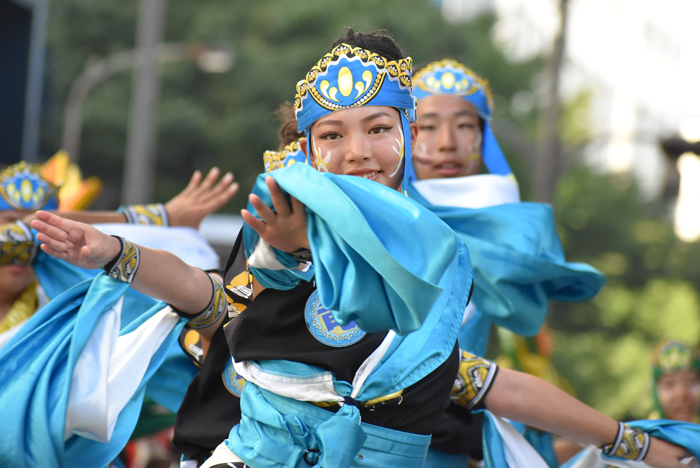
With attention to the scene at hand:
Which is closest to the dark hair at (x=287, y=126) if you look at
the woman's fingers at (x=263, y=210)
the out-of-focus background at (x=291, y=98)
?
the woman's fingers at (x=263, y=210)

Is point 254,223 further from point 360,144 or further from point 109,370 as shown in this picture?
point 109,370

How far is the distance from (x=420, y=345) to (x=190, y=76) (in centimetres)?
2277

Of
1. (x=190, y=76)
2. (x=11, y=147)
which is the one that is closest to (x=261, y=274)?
(x=11, y=147)

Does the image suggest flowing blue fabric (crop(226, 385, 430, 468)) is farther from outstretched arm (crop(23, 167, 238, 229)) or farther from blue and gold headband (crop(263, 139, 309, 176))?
outstretched arm (crop(23, 167, 238, 229))

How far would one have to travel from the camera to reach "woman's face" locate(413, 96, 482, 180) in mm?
3807

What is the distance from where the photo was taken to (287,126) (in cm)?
329

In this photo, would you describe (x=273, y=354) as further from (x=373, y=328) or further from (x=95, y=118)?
(x=95, y=118)

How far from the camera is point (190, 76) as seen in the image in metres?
24.2

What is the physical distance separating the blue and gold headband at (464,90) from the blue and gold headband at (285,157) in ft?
2.85

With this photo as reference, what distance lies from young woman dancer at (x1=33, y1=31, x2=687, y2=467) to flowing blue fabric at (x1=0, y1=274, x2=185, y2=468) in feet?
0.92

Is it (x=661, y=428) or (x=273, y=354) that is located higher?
(x=273, y=354)

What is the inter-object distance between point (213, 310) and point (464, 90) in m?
1.70

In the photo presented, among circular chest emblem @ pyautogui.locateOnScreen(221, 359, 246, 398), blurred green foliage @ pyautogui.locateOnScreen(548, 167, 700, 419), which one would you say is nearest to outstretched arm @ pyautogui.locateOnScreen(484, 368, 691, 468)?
circular chest emblem @ pyautogui.locateOnScreen(221, 359, 246, 398)

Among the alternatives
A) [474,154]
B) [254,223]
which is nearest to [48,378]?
[254,223]
